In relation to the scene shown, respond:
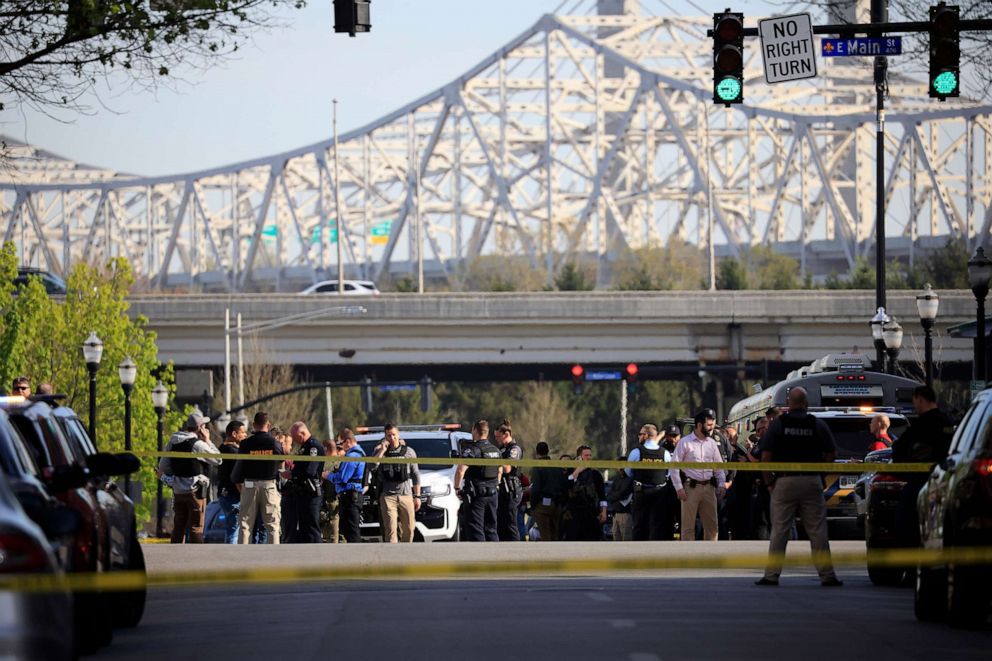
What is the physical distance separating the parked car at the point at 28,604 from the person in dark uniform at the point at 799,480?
9.80m

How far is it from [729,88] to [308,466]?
22.7 ft

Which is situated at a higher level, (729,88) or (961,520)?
(729,88)

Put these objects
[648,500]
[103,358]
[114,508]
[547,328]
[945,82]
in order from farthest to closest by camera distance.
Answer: [547,328] < [103,358] < [648,500] < [945,82] < [114,508]

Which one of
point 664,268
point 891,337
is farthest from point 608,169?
point 891,337

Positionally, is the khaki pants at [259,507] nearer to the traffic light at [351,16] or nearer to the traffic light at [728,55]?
the traffic light at [351,16]

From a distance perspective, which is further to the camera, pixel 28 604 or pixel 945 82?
pixel 945 82

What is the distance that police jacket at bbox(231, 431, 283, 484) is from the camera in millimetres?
23359

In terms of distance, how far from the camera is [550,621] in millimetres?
13516

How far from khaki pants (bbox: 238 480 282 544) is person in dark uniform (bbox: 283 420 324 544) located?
1.56 feet

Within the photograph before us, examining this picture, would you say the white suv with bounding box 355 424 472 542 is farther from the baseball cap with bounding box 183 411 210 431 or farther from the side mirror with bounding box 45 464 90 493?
the side mirror with bounding box 45 464 90 493

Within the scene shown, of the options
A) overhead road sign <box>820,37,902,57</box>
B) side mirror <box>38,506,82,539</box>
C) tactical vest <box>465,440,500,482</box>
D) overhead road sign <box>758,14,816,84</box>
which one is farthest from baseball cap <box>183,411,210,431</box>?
side mirror <box>38,506,82,539</box>

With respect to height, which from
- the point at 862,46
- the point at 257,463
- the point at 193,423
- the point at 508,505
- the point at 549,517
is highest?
the point at 862,46

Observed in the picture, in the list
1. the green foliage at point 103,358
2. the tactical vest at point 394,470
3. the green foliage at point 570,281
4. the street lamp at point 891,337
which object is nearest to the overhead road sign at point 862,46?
the tactical vest at point 394,470

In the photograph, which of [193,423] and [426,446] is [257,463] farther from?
[426,446]
